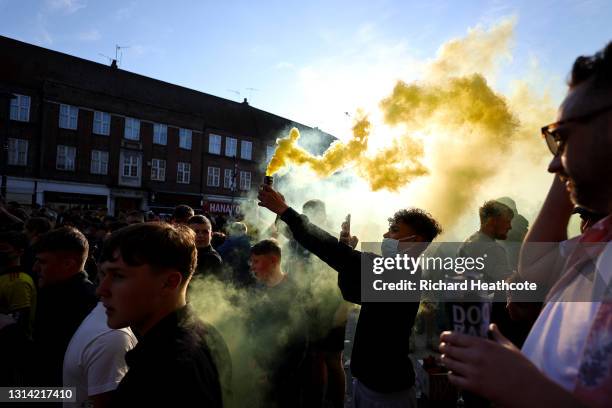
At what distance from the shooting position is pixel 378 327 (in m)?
2.85

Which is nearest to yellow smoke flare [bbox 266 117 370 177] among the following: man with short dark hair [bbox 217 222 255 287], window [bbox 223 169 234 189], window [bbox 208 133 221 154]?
man with short dark hair [bbox 217 222 255 287]

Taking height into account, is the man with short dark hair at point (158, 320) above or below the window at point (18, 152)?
below

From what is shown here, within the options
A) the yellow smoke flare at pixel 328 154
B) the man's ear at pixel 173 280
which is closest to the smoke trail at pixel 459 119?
the yellow smoke flare at pixel 328 154

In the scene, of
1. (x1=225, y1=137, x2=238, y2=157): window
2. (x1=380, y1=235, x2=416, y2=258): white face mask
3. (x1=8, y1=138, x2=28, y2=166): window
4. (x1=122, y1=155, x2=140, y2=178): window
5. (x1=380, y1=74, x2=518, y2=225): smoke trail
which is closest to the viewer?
(x1=380, y1=235, x2=416, y2=258): white face mask

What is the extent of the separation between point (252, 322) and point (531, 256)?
2.84m

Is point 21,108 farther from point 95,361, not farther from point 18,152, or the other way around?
point 95,361

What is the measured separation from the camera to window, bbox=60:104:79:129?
28219mm

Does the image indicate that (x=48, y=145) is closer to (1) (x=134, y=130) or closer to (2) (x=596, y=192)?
(1) (x=134, y=130)

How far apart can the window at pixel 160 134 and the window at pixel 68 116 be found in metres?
5.87

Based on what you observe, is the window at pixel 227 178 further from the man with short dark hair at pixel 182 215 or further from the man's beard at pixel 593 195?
the man's beard at pixel 593 195

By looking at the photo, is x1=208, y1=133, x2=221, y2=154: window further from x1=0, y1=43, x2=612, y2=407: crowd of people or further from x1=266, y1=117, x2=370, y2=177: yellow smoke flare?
x1=0, y1=43, x2=612, y2=407: crowd of people

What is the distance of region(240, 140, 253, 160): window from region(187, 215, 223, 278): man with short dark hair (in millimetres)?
35437

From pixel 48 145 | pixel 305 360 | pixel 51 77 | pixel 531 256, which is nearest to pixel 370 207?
pixel 305 360

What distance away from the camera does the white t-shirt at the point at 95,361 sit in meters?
2.18
